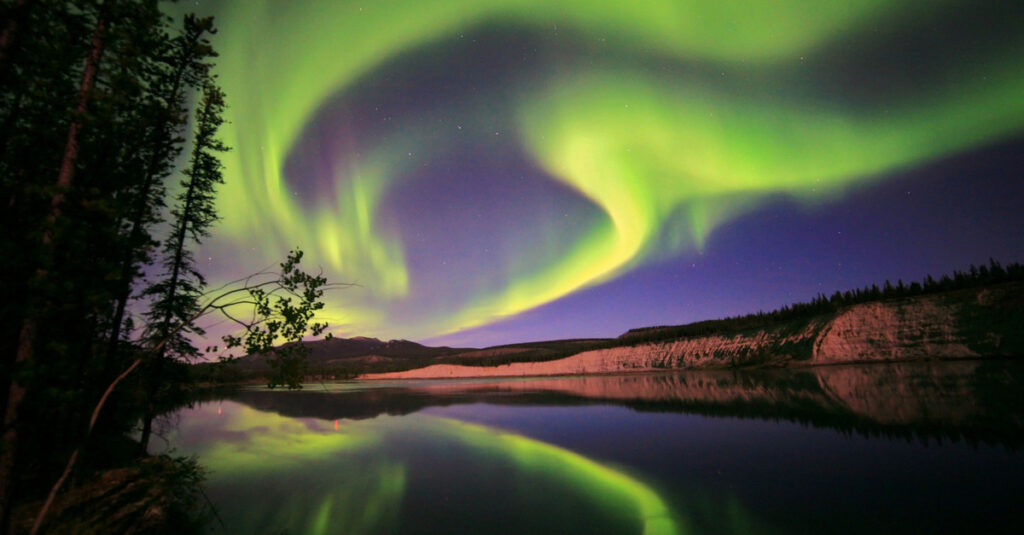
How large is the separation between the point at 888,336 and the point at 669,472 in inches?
2617

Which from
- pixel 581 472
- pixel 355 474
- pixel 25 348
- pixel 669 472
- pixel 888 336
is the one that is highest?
pixel 888 336

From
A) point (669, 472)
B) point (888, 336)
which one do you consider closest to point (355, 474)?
point (669, 472)

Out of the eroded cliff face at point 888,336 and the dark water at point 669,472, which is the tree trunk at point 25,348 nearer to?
the dark water at point 669,472

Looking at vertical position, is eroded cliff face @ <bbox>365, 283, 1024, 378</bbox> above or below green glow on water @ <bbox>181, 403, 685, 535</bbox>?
above

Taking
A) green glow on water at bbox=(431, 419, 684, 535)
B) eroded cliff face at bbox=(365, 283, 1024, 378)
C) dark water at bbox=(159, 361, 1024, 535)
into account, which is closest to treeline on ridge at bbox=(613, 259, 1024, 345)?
eroded cliff face at bbox=(365, 283, 1024, 378)

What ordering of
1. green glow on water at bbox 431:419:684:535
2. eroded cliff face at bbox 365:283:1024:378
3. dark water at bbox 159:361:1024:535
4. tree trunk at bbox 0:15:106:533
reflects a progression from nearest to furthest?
tree trunk at bbox 0:15:106:533
dark water at bbox 159:361:1024:535
green glow on water at bbox 431:419:684:535
eroded cliff face at bbox 365:283:1024:378

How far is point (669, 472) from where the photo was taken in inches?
517

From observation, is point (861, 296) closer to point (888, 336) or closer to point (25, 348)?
point (888, 336)

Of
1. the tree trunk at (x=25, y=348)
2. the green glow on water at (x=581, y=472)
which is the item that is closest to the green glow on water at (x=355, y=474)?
the green glow on water at (x=581, y=472)

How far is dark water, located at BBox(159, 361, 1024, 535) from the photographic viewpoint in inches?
361

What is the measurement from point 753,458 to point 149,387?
80.3 feet

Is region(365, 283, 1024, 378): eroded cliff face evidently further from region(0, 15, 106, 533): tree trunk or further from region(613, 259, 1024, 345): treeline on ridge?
region(0, 15, 106, 533): tree trunk

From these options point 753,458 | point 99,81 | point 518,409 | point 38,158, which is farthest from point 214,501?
point 518,409

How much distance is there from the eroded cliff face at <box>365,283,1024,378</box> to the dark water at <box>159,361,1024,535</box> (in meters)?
32.1
